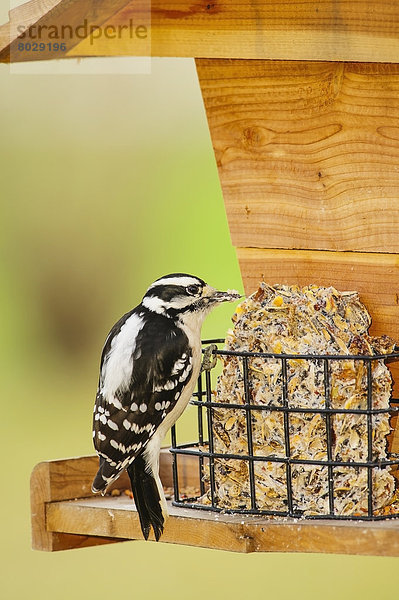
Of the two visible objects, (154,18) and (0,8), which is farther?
(0,8)

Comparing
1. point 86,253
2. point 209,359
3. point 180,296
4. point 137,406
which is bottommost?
point 137,406

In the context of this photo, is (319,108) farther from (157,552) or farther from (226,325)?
(157,552)

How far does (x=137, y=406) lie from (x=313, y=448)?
19.4 inches

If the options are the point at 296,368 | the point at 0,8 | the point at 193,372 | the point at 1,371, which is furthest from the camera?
the point at 1,371

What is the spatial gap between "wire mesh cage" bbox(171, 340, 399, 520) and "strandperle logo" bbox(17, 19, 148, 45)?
35.7 inches

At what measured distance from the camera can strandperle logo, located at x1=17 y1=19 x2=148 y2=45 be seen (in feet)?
9.53

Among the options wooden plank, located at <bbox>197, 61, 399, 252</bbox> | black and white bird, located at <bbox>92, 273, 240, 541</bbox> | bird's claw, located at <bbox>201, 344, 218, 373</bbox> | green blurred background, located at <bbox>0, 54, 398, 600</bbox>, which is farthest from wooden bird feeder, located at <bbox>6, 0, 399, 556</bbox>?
green blurred background, located at <bbox>0, 54, 398, 600</bbox>

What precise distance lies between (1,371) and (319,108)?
3473 millimetres

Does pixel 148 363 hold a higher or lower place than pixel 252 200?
lower

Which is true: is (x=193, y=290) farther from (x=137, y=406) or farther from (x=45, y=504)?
(x=45, y=504)

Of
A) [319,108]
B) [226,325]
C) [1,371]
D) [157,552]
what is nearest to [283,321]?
[319,108]

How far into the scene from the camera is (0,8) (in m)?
5.64

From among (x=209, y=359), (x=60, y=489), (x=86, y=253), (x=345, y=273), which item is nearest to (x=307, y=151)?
(x=345, y=273)

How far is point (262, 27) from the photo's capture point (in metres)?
2.89
